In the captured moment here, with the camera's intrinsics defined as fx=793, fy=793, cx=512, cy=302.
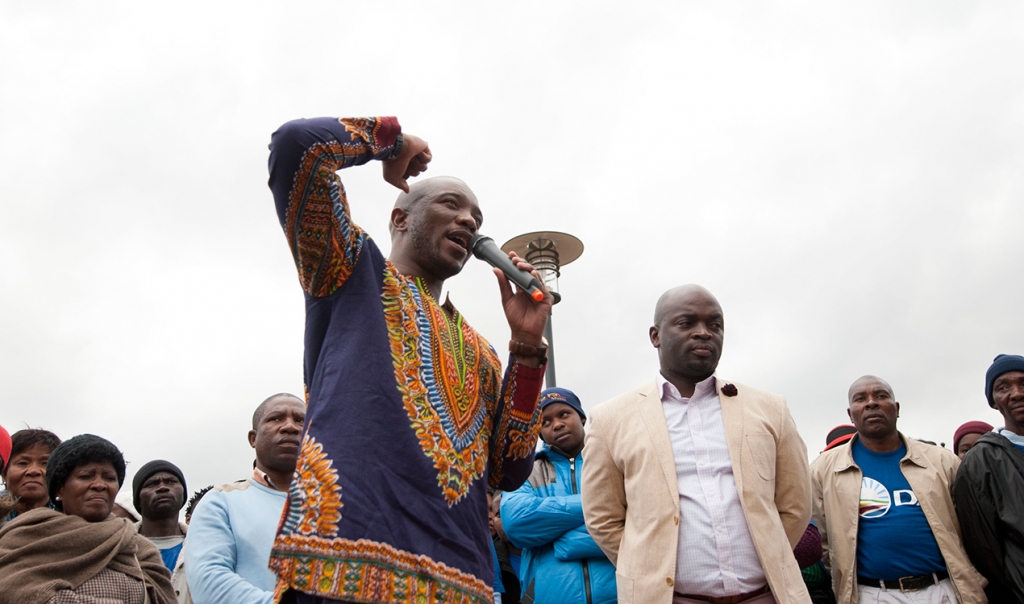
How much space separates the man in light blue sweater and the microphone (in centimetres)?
95

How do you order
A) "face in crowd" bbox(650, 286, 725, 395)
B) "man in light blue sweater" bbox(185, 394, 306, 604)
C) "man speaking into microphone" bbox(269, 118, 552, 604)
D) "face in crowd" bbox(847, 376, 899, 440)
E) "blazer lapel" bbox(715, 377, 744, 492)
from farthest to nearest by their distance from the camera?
"face in crowd" bbox(847, 376, 899, 440)
"face in crowd" bbox(650, 286, 725, 395)
"blazer lapel" bbox(715, 377, 744, 492)
"man in light blue sweater" bbox(185, 394, 306, 604)
"man speaking into microphone" bbox(269, 118, 552, 604)

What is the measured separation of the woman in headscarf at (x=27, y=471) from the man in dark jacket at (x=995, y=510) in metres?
5.10

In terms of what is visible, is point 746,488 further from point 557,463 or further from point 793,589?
point 557,463

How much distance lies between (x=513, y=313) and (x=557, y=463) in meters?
2.71

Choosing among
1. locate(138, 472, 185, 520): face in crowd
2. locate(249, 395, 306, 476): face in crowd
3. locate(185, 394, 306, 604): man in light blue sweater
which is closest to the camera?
locate(185, 394, 306, 604): man in light blue sweater

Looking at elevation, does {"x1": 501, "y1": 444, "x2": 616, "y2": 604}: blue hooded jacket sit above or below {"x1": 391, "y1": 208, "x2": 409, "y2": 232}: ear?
below

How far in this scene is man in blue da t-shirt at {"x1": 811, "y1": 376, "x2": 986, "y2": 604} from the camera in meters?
4.46

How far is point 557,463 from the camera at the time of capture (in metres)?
4.93

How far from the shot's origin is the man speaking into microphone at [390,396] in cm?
169

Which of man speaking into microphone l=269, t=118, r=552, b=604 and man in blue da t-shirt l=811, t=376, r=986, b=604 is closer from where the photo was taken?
man speaking into microphone l=269, t=118, r=552, b=604

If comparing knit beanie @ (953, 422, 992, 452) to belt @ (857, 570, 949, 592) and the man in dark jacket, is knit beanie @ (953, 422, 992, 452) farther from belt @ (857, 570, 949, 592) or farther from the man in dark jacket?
belt @ (857, 570, 949, 592)

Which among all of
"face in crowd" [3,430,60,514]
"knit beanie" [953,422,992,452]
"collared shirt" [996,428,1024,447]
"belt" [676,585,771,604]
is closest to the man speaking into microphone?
"belt" [676,585,771,604]

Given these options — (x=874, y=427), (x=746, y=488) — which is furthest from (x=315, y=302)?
(x=874, y=427)

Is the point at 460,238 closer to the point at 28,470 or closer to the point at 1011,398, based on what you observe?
the point at 28,470
